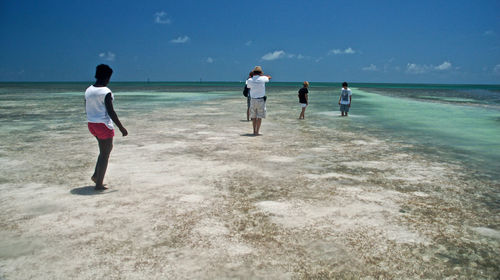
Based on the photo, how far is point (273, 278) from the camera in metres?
2.90

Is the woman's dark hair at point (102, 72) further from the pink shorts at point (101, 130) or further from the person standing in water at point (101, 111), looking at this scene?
the pink shorts at point (101, 130)

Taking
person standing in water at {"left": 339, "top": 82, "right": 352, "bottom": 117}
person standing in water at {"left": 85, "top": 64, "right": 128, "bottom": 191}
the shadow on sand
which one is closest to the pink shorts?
person standing in water at {"left": 85, "top": 64, "right": 128, "bottom": 191}

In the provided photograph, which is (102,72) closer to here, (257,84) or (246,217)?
(246,217)

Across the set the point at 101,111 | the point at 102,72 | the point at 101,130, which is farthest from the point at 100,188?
the point at 102,72

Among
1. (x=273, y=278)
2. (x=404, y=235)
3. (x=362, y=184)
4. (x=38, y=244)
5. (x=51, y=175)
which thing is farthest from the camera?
(x=51, y=175)

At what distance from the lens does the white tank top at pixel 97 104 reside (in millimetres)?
4727

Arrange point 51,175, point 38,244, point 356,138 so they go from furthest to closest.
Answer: point 356,138
point 51,175
point 38,244

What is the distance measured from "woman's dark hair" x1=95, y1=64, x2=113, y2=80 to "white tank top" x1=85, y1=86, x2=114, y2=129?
171mm

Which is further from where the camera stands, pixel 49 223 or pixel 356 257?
pixel 49 223

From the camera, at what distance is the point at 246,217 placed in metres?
4.12

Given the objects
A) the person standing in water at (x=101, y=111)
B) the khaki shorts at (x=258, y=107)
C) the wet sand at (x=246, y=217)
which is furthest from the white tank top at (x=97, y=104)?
the khaki shorts at (x=258, y=107)

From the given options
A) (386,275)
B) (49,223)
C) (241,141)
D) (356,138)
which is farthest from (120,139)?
(386,275)

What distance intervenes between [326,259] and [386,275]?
51 cm

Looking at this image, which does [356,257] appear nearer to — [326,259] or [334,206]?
[326,259]
